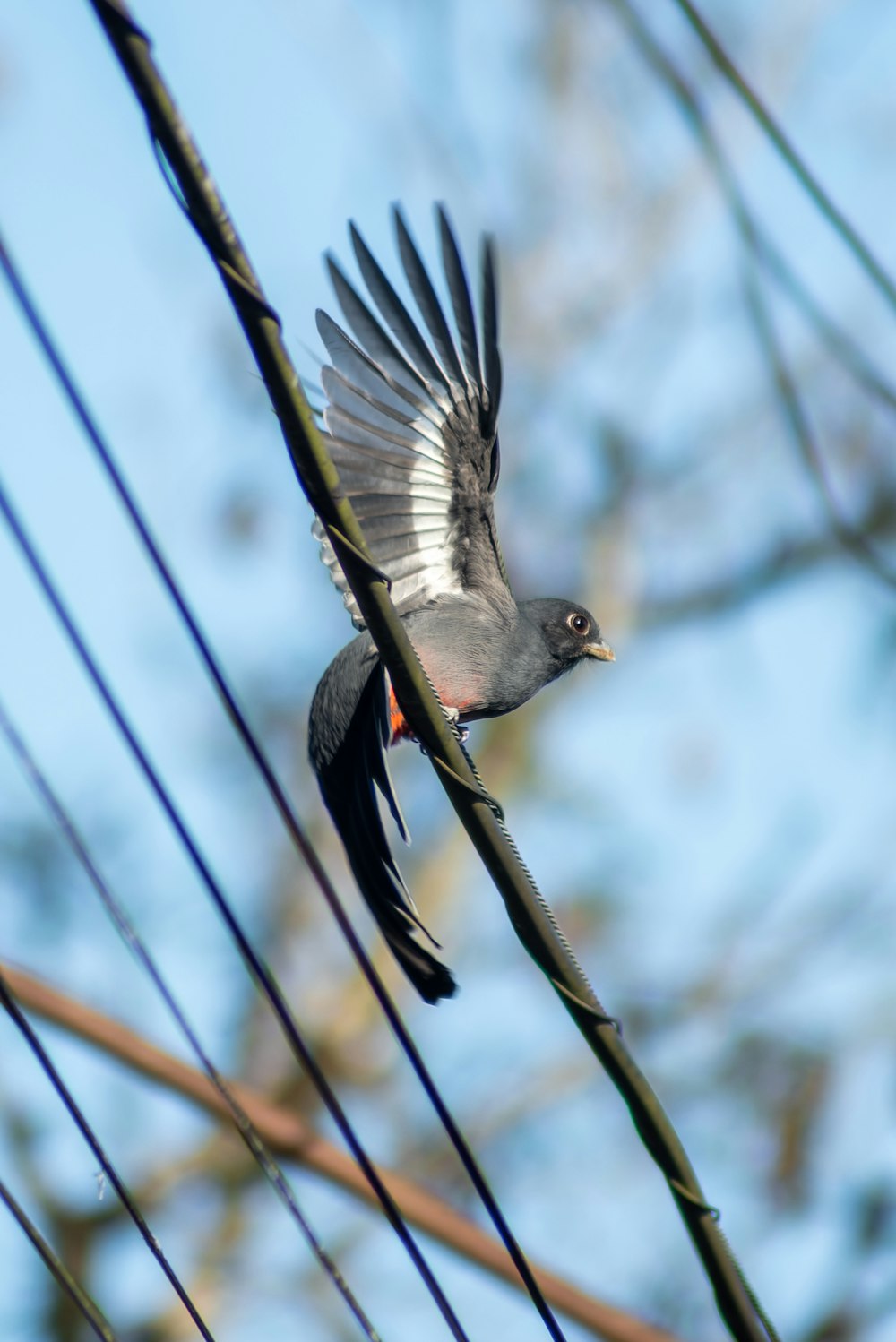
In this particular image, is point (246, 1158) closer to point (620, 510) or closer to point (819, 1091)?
point (819, 1091)

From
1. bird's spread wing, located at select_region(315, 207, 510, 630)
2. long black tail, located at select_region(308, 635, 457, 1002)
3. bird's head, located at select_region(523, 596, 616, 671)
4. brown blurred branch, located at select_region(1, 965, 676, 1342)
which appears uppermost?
bird's spread wing, located at select_region(315, 207, 510, 630)

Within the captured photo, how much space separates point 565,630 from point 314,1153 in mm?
1773

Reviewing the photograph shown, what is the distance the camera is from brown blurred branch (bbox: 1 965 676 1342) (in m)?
3.47

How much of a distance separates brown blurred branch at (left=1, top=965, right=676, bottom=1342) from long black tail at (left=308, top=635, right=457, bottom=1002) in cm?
57

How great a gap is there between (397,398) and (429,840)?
368 inches

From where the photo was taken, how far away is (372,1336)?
102 inches

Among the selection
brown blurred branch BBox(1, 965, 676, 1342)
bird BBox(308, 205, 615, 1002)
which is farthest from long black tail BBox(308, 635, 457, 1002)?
brown blurred branch BBox(1, 965, 676, 1342)

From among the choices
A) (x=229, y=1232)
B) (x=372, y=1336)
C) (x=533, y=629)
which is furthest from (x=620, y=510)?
(x=372, y=1336)

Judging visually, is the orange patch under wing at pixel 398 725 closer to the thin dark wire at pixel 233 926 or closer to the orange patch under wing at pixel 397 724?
the orange patch under wing at pixel 397 724

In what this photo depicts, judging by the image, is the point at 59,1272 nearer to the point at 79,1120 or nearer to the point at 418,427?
the point at 79,1120

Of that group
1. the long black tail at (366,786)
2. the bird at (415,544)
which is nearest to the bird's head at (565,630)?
the bird at (415,544)

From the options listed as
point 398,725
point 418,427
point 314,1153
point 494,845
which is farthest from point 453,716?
point 494,845

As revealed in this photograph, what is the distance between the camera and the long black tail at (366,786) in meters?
3.25

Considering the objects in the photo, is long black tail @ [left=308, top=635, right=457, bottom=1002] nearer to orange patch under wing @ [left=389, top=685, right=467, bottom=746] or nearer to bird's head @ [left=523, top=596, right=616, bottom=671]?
orange patch under wing @ [left=389, top=685, right=467, bottom=746]
